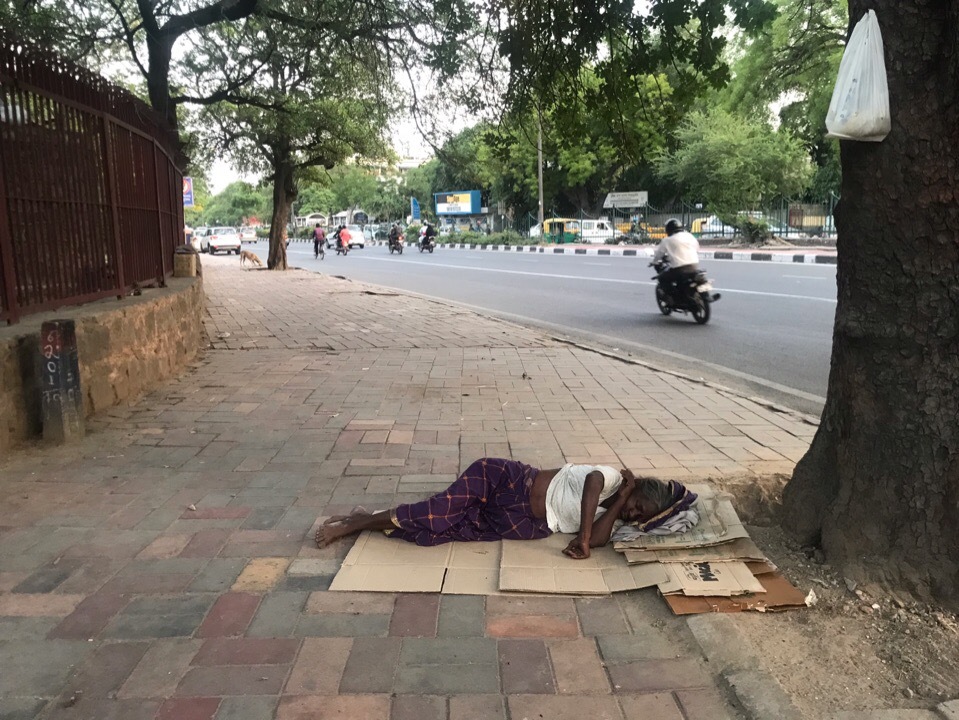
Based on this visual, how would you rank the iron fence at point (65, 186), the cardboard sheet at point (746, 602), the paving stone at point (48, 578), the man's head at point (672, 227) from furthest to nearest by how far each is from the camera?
the man's head at point (672, 227), the iron fence at point (65, 186), the paving stone at point (48, 578), the cardboard sheet at point (746, 602)

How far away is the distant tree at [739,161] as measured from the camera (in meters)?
29.7

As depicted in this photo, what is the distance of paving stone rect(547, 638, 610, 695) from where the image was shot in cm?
230

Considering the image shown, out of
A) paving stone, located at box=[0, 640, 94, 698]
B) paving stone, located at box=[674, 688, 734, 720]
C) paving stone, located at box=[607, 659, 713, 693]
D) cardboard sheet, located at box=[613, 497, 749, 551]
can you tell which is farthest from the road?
paving stone, located at box=[0, 640, 94, 698]

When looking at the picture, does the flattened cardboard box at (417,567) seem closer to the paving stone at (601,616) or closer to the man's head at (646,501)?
the paving stone at (601,616)

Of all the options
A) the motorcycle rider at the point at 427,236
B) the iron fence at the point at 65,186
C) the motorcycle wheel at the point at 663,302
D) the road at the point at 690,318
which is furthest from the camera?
the motorcycle rider at the point at 427,236

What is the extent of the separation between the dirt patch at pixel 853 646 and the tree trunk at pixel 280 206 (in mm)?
20703

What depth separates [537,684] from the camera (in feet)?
7.59

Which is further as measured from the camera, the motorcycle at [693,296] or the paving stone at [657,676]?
the motorcycle at [693,296]

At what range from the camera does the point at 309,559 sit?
10.4 ft

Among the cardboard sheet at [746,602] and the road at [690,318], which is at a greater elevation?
the road at [690,318]

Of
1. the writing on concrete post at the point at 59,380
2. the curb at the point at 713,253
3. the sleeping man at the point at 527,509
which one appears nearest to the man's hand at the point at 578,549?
the sleeping man at the point at 527,509

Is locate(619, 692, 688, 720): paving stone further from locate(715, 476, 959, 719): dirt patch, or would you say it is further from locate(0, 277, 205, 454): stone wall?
locate(0, 277, 205, 454): stone wall

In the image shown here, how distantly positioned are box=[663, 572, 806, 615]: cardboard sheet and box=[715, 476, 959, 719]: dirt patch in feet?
0.11

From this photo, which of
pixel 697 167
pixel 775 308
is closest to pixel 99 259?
pixel 775 308
